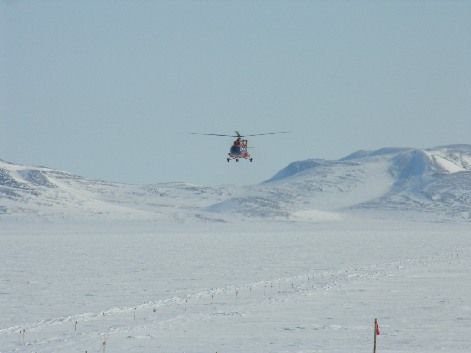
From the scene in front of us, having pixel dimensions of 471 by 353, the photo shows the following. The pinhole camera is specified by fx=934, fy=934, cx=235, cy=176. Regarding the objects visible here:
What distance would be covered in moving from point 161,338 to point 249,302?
1421cm

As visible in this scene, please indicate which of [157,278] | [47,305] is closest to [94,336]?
[47,305]

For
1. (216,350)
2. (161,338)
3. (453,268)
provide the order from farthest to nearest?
(453,268) → (161,338) → (216,350)

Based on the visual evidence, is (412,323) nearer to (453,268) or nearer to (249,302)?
(249,302)

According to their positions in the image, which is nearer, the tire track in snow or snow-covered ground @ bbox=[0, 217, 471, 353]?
snow-covered ground @ bbox=[0, 217, 471, 353]

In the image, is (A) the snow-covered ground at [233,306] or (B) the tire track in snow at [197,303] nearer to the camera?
(A) the snow-covered ground at [233,306]

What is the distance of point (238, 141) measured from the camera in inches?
2532

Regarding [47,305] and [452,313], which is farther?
[47,305]

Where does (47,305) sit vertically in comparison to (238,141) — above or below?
below

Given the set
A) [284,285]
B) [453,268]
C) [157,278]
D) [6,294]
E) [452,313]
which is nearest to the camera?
[452,313]

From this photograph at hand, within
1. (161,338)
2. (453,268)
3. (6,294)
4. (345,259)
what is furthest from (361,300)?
(345,259)

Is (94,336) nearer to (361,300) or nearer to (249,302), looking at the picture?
(249,302)

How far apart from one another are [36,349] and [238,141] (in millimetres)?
28198

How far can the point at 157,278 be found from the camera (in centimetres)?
7231

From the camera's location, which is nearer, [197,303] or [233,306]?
[233,306]
